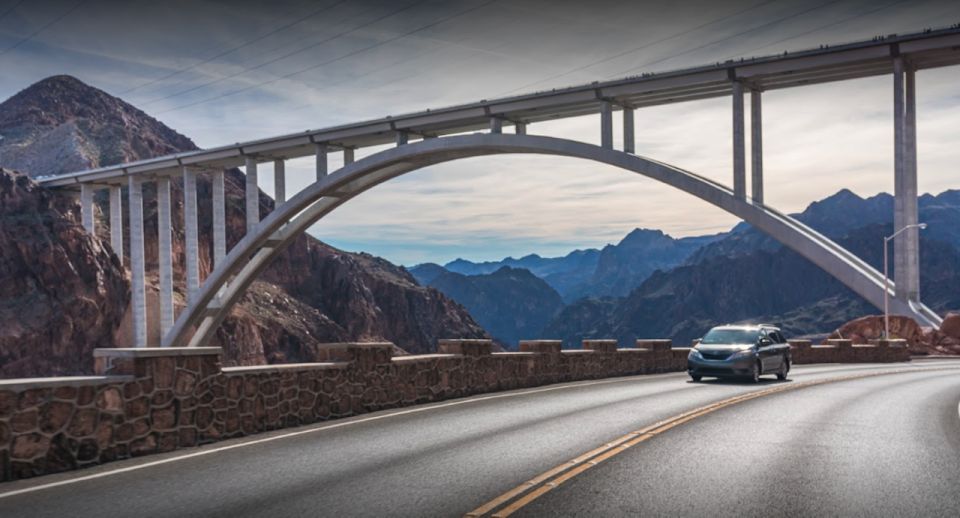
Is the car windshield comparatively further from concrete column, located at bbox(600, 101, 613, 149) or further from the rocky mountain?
the rocky mountain

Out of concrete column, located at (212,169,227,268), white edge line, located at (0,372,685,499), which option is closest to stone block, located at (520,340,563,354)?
white edge line, located at (0,372,685,499)

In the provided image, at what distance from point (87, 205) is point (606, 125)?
Answer: 4116 centimetres

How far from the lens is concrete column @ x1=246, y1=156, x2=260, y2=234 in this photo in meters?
47.9

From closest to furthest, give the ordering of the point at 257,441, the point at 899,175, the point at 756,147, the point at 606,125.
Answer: the point at 257,441 → the point at 899,175 → the point at 756,147 → the point at 606,125

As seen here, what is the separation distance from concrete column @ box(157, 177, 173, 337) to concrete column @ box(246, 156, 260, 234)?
630 cm

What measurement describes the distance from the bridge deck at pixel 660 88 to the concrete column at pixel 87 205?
1796 centimetres

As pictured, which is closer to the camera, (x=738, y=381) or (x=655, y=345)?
(x=738, y=381)

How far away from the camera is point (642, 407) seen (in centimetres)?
1519

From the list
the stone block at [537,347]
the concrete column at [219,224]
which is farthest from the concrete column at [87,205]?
the stone block at [537,347]

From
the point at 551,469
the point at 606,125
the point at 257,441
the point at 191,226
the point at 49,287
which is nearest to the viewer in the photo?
the point at 551,469

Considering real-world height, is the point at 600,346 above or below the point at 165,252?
below

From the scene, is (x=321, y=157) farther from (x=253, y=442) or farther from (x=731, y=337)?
(x=253, y=442)

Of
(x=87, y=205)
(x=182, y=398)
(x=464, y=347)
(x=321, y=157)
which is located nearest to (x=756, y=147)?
(x=464, y=347)

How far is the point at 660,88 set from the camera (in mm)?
34000
